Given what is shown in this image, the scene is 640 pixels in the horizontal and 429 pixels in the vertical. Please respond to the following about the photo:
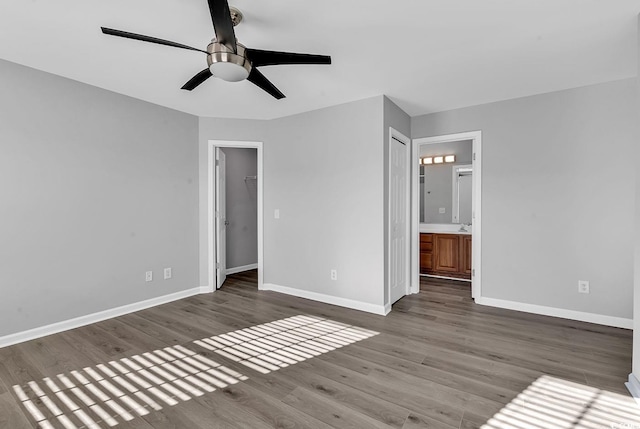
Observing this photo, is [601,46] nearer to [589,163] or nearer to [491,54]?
[491,54]

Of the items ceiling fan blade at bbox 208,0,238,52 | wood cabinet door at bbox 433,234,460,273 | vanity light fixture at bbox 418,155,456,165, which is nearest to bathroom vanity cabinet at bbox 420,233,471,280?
wood cabinet door at bbox 433,234,460,273

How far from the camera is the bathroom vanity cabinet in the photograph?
4922 millimetres

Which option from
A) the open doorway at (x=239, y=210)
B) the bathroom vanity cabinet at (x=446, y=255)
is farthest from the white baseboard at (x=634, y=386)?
the open doorway at (x=239, y=210)

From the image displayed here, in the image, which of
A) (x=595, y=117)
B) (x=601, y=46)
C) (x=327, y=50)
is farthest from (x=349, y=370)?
(x=595, y=117)

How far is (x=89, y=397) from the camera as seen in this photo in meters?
1.93

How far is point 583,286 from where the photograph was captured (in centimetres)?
318

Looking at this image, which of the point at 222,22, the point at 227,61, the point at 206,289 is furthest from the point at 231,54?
the point at 206,289

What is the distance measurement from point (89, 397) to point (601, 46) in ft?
14.5

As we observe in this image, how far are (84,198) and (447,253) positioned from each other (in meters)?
4.96

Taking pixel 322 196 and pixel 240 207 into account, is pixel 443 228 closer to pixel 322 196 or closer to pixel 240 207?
pixel 322 196

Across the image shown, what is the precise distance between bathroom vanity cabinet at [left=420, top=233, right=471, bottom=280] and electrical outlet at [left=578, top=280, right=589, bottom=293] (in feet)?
5.64

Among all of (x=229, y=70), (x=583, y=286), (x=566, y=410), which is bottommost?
(x=566, y=410)

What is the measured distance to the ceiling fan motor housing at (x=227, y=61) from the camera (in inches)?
74.6

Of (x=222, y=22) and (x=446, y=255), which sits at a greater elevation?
(x=222, y=22)
